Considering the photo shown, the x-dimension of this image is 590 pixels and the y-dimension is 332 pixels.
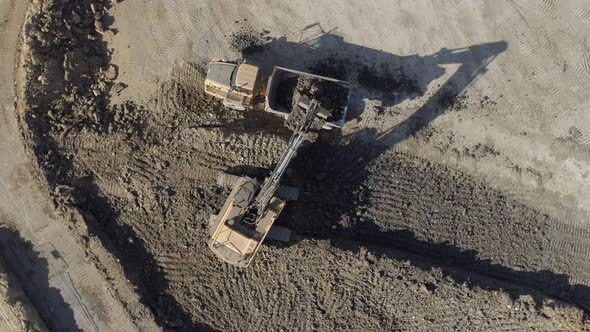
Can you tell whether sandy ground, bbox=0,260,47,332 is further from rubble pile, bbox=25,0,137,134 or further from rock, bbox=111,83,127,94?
rock, bbox=111,83,127,94

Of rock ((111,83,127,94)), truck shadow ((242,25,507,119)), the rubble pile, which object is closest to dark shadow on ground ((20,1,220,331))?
the rubble pile

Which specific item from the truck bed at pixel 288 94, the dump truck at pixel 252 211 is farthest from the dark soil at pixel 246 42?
the dump truck at pixel 252 211

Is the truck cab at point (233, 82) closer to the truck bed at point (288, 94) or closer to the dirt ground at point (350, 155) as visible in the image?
the truck bed at point (288, 94)

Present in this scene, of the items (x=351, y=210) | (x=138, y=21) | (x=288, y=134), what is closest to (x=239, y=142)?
(x=288, y=134)

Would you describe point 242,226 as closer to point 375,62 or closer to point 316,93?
point 316,93

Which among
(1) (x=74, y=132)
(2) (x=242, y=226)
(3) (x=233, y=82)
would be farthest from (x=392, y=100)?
(1) (x=74, y=132)

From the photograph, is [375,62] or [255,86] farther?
[375,62]
